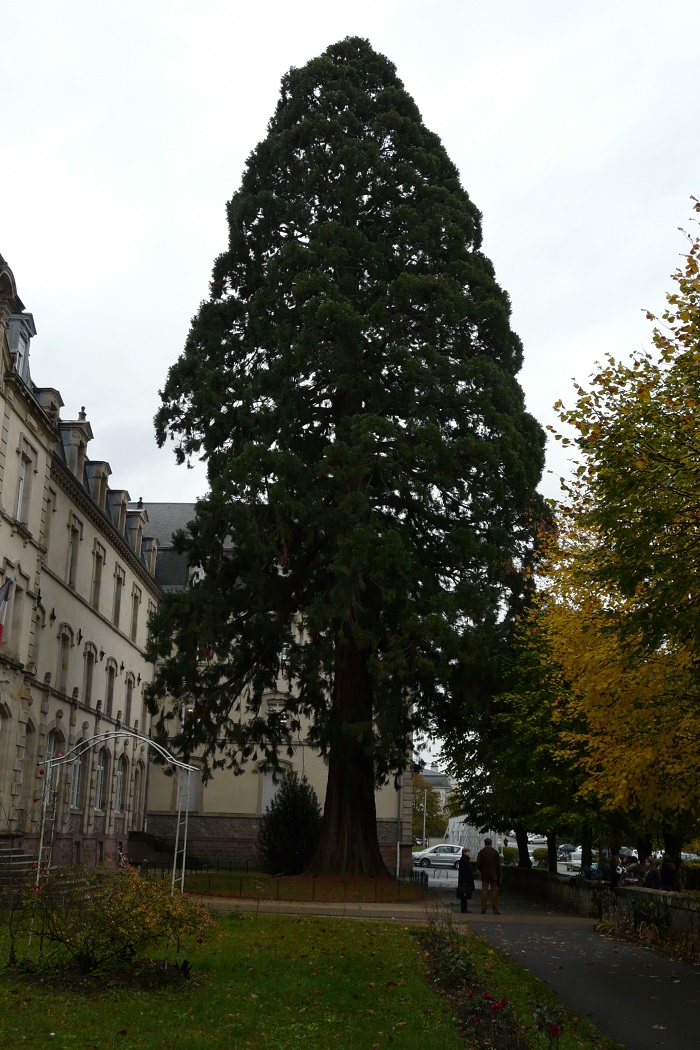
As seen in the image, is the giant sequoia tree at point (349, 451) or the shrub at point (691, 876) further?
the shrub at point (691, 876)

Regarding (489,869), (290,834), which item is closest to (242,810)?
(290,834)

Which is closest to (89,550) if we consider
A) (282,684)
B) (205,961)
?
(282,684)

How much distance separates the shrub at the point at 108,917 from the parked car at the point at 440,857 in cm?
5179

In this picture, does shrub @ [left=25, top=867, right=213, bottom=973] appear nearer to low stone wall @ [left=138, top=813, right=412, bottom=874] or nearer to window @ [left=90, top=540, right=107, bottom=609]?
window @ [left=90, top=540, right=107, bottom=609]

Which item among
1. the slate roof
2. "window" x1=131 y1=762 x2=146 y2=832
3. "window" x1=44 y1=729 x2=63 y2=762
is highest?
the slate roof

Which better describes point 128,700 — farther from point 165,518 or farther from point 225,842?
point 165,518

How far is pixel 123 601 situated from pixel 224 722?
66.4ft

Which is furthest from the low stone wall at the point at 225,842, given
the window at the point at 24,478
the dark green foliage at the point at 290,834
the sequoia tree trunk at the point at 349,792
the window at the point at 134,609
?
the window at the point at 24,478

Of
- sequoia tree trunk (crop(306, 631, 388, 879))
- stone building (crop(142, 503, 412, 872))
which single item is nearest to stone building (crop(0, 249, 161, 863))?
stone building (crop(142, 503, 412, 872))

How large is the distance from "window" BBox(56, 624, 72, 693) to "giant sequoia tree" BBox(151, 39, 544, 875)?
319 inches

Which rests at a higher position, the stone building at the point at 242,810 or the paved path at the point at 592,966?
the stone building at the point at 242,810

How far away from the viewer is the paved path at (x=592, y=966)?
1036 cm

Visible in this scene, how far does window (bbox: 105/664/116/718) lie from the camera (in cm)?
4231

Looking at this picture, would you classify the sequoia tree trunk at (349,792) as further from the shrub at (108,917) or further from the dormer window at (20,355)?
the shrub at (108,917)
